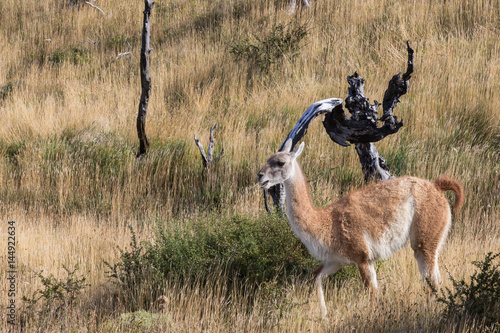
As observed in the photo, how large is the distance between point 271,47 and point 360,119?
648cm

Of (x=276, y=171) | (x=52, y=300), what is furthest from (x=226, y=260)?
(x=52, y=300)

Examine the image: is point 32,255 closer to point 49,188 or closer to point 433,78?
point 49,188

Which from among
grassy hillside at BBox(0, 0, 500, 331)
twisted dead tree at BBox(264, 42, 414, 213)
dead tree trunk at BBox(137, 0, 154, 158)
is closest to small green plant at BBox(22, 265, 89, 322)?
grassy hillside at BBox(0, 0, 500, 331)

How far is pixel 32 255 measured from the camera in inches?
239

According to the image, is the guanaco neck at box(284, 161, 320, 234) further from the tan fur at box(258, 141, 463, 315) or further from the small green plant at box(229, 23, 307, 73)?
the small green plant at box(229, 23, 307, 73)

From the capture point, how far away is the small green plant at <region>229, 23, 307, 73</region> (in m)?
11.7

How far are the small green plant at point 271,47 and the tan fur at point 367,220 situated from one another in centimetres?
710

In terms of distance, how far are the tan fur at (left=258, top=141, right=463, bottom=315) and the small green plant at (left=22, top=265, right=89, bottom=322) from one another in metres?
2.11

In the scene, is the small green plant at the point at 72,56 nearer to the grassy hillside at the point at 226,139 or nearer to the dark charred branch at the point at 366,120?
the grassy hillside at the point at 226,139

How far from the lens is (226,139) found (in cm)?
896

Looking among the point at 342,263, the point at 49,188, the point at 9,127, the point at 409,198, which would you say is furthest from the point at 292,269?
the point at 9,127

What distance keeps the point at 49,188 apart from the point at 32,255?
2.36 m

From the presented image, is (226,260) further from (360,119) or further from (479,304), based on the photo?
(479,304)

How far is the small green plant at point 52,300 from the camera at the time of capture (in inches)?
188
